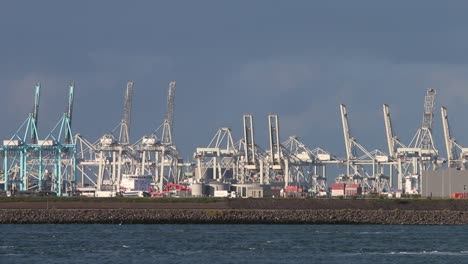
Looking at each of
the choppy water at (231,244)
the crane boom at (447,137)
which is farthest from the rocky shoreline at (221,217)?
the crane boom at (447,137)

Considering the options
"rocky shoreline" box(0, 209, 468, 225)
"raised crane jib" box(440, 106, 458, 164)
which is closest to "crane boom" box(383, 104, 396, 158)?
"raised crane jib" box(440, 106, 458, 164)

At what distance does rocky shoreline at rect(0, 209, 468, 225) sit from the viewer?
103m

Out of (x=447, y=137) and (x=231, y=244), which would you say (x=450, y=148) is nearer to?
(x=447, y=137)

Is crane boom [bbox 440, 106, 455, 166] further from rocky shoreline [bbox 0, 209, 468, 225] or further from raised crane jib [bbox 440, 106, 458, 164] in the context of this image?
rocky shoreline [bbox 0, 209, 468, 225]

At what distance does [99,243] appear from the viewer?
76.2m

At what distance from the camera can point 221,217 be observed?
344 ft

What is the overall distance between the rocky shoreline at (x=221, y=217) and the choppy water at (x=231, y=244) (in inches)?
160

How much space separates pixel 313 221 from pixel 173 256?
38.9 m

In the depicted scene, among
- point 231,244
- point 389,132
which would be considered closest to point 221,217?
point 231,244

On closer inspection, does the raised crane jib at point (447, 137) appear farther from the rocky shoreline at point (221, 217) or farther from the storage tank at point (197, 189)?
the rocky shoreline at point (221, 217)

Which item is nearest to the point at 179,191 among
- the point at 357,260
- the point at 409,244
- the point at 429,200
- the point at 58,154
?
the point at 58,154

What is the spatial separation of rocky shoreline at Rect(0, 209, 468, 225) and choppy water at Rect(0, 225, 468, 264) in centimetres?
407

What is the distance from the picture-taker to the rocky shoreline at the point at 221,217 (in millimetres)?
103000

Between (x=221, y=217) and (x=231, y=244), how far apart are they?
28.6 meters
